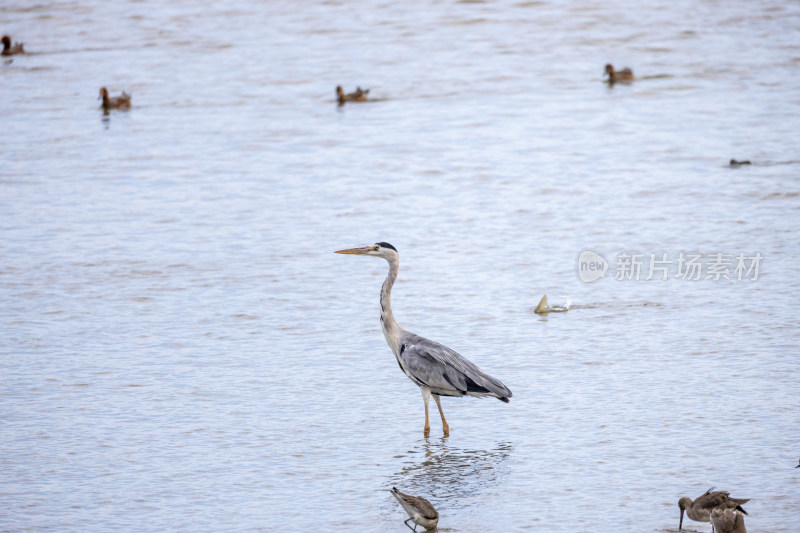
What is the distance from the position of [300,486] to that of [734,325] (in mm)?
5091

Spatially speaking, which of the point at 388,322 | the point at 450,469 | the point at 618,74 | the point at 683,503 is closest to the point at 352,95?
the point at 618,74

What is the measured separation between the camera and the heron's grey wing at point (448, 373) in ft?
30.3

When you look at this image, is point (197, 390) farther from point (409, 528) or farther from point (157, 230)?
point (157, 230)

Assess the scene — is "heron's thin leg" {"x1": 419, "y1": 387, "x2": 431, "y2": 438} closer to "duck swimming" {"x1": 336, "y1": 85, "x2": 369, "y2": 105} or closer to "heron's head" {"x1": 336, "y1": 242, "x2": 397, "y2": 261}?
"heron's head" {"x1": 336, "y1": 242, "x2": 397, "y2": 261}

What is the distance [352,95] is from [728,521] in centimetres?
1693

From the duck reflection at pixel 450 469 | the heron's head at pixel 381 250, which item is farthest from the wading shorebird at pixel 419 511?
the heron's head at pixel 381 250

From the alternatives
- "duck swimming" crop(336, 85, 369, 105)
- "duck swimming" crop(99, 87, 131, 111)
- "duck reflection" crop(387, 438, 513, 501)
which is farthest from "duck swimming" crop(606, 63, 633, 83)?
"duck reflection" crop(387, 438, 513, 501)

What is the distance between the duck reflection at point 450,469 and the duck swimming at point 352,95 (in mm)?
14276

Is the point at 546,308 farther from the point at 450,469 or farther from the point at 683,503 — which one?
the point at 683,503

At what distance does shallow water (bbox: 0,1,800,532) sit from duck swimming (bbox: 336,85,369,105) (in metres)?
0.30

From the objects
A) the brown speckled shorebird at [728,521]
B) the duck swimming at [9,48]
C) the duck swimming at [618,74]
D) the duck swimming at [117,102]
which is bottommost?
the brown speckled shorebird at [728,521]

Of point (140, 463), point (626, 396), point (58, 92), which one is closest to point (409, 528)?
point (140, 463)

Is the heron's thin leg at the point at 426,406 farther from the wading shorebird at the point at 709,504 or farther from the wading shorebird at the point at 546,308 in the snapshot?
the wading shorebird at the point at 546,308

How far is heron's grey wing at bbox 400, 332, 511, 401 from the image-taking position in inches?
363
